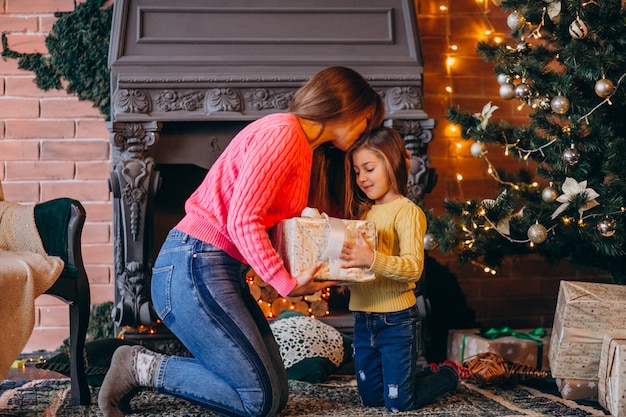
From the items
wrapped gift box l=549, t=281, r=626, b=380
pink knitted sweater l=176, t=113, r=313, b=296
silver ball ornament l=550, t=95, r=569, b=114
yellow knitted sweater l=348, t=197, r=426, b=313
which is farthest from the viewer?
silver ball ornament l=550, t=95, r=569, b=114

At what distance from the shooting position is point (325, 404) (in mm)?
2221

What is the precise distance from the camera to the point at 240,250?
6.02 feet

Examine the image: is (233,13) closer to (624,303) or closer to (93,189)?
(93,189)

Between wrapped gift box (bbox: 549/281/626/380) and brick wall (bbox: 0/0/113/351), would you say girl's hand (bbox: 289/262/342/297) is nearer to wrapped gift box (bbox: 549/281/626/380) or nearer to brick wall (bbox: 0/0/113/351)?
wrapped gift box (bbox: 549/281/626/380)

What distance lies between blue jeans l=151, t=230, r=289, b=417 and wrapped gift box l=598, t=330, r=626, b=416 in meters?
0.95

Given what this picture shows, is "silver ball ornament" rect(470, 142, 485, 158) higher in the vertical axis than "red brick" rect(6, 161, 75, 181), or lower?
higher

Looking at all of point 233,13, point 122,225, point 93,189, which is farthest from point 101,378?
point 233,13

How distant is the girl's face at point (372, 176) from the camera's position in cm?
215

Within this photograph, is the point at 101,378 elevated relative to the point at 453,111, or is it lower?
lower

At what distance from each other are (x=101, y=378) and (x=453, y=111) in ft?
5.01

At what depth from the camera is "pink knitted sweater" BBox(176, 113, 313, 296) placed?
1822mm

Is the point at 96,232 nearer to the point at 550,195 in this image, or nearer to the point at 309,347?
the point at 309,347

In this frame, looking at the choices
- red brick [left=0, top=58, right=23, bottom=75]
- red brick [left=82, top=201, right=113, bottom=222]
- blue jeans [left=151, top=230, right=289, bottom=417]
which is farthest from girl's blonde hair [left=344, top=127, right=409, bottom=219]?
red brick [left=0, top=58, right=23, bottom=75]

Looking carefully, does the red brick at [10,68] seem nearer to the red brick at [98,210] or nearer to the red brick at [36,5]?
the red brick at [36,5]
